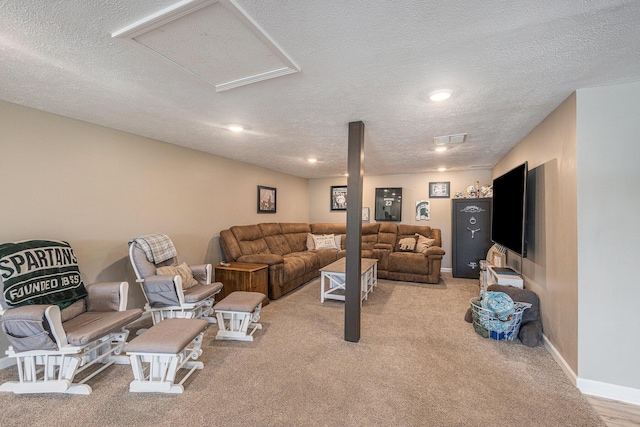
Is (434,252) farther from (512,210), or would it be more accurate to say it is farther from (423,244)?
(512,210)

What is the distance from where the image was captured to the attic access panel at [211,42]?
4.08 ft

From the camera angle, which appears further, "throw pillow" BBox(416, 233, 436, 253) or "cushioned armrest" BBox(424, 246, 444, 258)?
"throw pillow" BBox(416, 233, 436, 253)

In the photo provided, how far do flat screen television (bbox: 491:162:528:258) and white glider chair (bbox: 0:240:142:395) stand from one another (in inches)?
154

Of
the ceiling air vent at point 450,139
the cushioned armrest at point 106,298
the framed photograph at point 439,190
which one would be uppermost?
the ceiling air vent at point 450,139

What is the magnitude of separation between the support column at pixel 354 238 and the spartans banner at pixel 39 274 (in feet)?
8.17

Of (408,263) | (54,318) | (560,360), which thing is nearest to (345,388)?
(560,360)

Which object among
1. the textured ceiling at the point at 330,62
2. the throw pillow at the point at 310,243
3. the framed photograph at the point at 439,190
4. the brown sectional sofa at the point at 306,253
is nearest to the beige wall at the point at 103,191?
the textured ceiling at the point at 330,62

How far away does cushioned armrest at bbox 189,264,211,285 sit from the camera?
325 centimetres

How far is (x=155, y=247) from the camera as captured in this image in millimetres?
2973

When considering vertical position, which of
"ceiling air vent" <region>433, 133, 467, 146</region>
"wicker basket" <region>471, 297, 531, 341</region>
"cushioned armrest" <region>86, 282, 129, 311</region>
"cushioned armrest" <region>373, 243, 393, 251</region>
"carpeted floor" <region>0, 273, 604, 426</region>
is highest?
"ceiling air vent" <region>433, 133, 467, 146</region>

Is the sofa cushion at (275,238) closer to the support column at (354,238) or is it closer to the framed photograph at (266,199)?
the framed photograph at (266,199)

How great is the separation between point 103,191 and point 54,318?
1.52m

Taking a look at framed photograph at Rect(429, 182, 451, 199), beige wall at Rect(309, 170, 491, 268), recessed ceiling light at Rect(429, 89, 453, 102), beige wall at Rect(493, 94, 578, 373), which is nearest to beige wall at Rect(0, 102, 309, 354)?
recessed ceiling light at Rect(429, 89, 453, 102)

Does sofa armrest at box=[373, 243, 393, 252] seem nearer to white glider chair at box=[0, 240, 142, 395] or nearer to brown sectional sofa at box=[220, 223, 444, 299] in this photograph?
brown sectional sofa at box=[220, 223, 444, 299]
